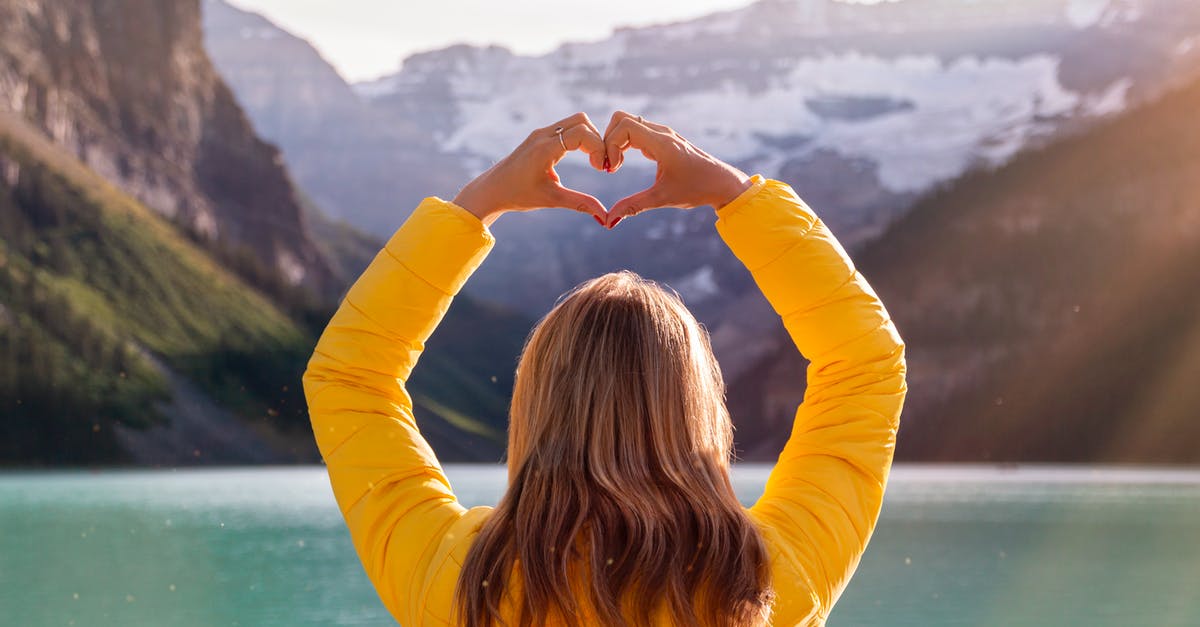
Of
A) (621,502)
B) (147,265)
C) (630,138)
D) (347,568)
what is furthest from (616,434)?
(147,265)

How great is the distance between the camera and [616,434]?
1.95 m

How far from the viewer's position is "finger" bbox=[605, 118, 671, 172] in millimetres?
2223

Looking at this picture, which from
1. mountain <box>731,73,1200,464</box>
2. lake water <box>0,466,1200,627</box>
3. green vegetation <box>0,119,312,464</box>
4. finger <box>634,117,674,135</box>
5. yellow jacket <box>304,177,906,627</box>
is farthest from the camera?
mountain <box>731,73,1200,464</box>

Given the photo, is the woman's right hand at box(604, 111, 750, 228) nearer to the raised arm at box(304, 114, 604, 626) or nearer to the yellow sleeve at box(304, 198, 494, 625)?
the raised arm at box(304, 114, 604, 626)

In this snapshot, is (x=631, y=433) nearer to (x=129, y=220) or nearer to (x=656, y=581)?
(x=656, y=581)

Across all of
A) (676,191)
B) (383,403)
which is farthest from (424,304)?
(676,191)

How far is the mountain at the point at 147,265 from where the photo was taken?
106m

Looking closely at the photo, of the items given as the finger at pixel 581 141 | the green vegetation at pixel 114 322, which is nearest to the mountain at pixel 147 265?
the green vegetation at pixel 114 322

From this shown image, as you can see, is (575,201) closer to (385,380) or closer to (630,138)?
(630,138)

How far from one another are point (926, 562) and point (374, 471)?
2224 cm

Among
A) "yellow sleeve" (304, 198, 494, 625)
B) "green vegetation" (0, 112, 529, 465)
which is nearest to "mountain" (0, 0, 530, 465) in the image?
"green vegetation" (0, 112, 529, 465)

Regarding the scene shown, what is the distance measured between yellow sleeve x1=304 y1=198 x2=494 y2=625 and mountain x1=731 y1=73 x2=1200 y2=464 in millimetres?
140418

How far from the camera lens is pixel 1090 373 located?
473 feet

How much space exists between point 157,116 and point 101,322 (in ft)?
109
